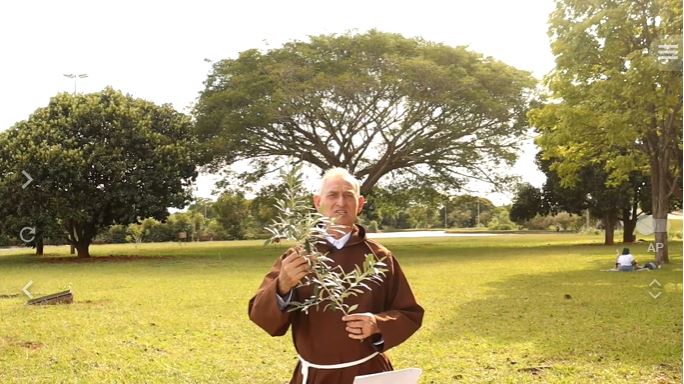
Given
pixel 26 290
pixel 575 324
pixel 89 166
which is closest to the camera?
pixel 575 324

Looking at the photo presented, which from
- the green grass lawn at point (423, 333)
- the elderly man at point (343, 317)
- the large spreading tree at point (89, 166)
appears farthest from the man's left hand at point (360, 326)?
the large spreading tree at point (89, 166)

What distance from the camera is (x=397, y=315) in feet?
8.45

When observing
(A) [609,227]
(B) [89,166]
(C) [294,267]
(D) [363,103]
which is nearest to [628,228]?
(A) [609,227]

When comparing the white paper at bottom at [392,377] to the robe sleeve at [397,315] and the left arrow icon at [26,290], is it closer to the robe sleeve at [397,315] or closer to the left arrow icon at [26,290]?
the robe sleeve at [397,315]

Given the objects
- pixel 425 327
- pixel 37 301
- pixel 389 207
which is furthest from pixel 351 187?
pixel 389 207

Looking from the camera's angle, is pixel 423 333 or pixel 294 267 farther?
pixel 423 333

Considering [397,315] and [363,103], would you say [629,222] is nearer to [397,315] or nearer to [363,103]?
[363,103]

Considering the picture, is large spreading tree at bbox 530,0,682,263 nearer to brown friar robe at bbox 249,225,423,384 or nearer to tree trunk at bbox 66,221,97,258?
brown friar robe at bbox 249,225,423,384

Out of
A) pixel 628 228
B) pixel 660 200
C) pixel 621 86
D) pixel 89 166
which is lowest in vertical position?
pixel 628 228

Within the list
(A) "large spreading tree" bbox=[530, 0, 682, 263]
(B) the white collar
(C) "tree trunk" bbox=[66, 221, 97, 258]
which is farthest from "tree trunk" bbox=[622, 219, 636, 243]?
(B) the white collar

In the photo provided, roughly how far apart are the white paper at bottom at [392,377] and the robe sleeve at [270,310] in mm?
379

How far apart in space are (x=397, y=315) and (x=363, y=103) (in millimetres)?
28549

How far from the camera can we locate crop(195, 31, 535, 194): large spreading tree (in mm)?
29266

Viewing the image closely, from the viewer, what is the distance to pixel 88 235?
28.4 m
